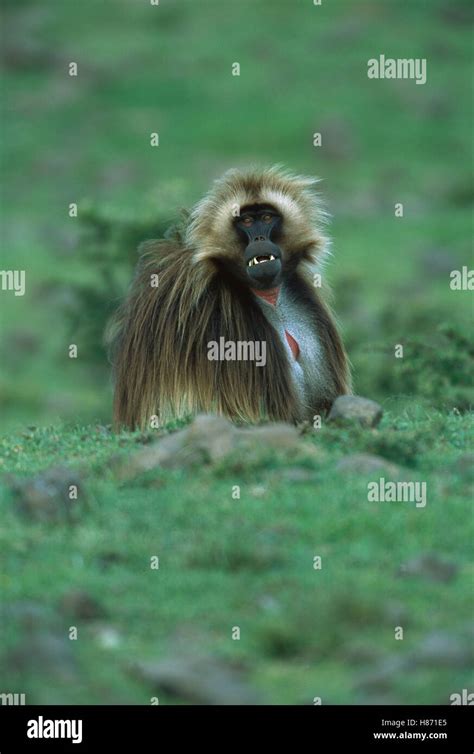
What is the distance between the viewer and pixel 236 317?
12.3m

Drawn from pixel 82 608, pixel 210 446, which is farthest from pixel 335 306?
pixel 82 608

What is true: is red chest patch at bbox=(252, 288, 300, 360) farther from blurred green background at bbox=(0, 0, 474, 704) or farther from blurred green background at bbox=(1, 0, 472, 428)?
blurred green background at bbox=(1, 0, 472, 428)

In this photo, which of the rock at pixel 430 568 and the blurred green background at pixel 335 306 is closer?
the blurred green background at pixel 335 306

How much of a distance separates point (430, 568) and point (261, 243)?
4.17 metres

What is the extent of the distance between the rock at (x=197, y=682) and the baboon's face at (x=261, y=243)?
15.5 feet

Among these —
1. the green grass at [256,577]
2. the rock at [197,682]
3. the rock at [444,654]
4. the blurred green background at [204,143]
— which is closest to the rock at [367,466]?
the green grass at [256,577]

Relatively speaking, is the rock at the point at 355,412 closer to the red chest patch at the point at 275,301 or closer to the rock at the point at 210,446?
the rock at the point at 210,446

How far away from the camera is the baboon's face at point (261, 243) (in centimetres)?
1218

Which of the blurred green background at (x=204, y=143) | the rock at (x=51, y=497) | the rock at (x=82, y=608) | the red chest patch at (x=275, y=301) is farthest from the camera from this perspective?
the blurred green background at (x=204, y=143)

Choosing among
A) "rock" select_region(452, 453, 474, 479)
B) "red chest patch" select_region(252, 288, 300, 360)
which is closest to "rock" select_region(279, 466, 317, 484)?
"rock" select_region(452, 453, 474, 479)

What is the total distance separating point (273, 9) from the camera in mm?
52125

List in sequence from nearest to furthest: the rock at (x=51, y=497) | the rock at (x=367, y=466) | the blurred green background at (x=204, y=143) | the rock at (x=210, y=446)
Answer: the rock at (x=51, y=497), the rock at (x=367, y=466), the rock at (x=210, y=446), the blurred green background at (x=204, y=143)

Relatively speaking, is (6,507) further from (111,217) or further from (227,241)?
(111,217)
